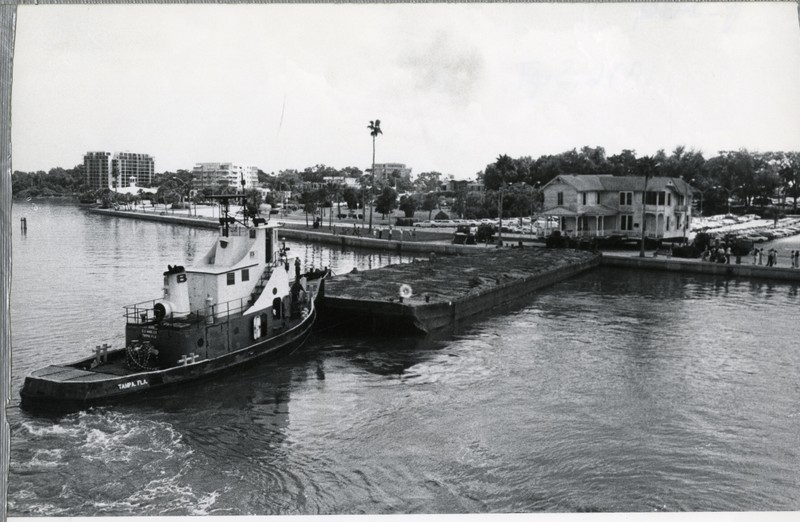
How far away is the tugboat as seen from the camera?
14.3m

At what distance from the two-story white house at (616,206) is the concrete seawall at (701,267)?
7950 millimetres

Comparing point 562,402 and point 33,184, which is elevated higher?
point 33,184

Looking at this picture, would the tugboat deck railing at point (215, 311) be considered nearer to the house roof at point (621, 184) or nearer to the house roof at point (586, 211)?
the house roof at point (586, 211)

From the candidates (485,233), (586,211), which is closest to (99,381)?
(485,233)

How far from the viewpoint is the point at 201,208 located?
9725 centimetres

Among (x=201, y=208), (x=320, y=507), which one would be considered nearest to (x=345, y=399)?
(x=320, y=507)

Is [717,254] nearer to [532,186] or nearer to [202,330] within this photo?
[202,330]

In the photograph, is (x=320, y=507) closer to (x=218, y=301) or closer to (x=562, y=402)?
(x=562, y=402)

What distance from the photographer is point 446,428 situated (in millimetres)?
13555

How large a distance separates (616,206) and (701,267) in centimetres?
1463

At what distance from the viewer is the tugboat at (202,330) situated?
47.0 feet

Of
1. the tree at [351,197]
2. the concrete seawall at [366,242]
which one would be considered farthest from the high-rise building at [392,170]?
the concrete seawall at [366,242]

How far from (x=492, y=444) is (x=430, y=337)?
32.0 ft

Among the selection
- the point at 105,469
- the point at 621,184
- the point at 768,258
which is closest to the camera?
the point at 105,469
